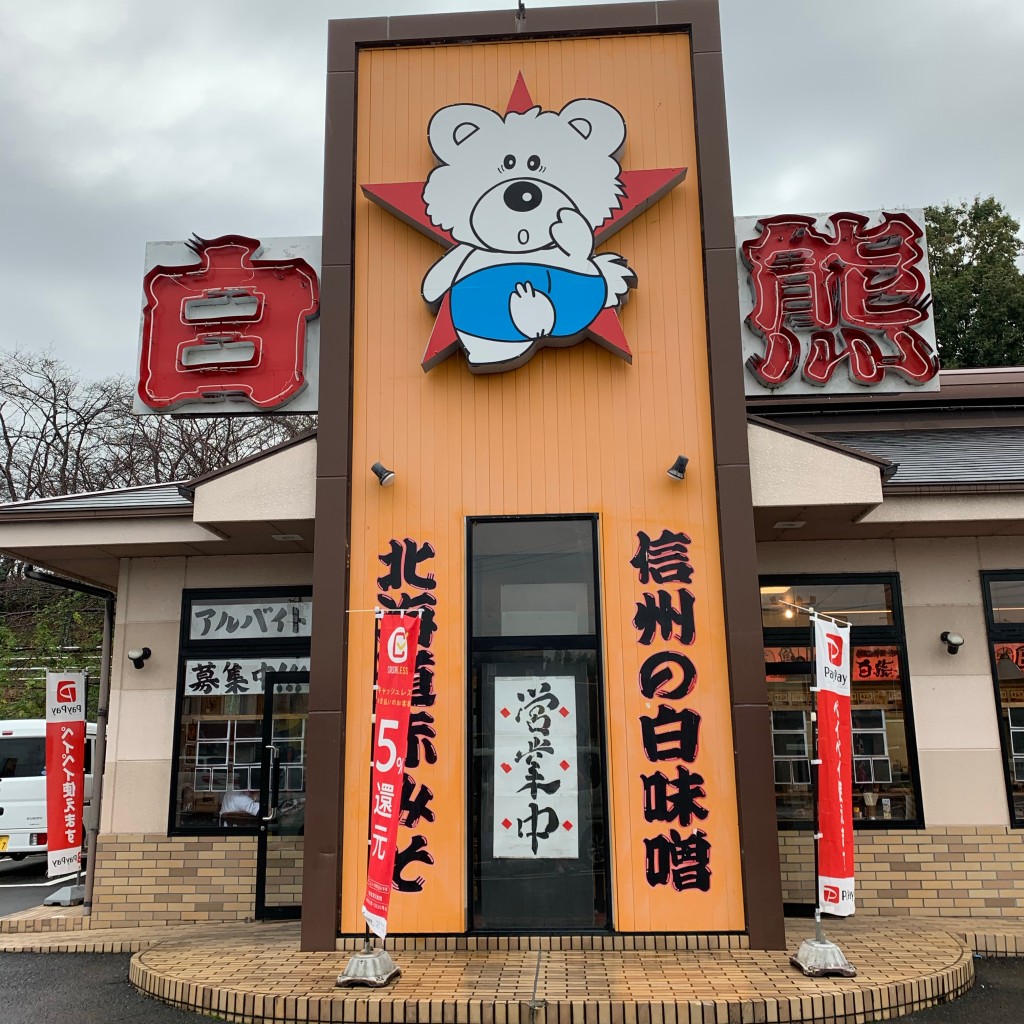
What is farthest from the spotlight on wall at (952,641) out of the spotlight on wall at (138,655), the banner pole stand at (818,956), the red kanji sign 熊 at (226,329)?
the spotlight on wall at (138,655)

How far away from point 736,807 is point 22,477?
25821mm

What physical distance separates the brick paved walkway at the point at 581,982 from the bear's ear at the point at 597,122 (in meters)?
6.36

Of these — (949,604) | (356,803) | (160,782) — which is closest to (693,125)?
(949,604)

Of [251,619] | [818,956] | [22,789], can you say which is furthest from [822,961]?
[22,789]

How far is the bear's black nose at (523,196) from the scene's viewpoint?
773 cm

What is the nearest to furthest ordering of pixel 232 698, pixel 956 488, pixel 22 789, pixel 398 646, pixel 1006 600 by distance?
pixel 398 646 → pixel 956 488 → pixel 1006 600 → pixel 232 698 → pixel 22 789

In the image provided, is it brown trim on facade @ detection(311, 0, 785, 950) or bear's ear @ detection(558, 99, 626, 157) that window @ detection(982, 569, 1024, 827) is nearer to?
brown trim on facade @ detection(311, 0, 785, 950)

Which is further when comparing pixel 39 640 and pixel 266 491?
pixel 39 640

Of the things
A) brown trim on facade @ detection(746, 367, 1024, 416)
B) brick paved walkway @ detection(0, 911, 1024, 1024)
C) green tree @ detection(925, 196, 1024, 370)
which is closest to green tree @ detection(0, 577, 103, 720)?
brick paved walkway @ detection(0, 911, 1024, 1024)

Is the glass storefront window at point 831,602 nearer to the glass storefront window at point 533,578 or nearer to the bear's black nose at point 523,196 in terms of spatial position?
the glass storefront window at point 533,578

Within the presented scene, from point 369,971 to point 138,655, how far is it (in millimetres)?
4394

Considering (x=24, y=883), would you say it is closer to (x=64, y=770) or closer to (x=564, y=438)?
(x=64, y=770)

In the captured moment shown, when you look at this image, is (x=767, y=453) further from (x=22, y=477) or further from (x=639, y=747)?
(x=22, y=477)

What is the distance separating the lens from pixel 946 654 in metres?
8.29
